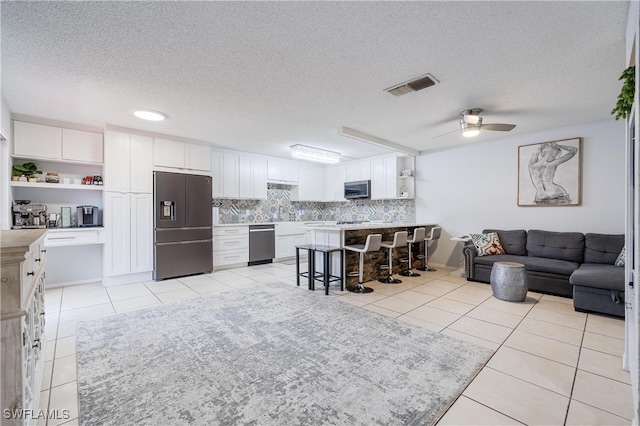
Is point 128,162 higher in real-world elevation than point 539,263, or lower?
higher

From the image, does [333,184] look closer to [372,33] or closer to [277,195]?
[277,195]

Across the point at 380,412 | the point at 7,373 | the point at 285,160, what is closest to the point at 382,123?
the point at 285,160

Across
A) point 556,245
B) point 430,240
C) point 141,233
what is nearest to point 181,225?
point 141,233

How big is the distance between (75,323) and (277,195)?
479cm

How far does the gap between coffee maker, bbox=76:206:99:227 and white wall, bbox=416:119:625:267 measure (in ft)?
20.4

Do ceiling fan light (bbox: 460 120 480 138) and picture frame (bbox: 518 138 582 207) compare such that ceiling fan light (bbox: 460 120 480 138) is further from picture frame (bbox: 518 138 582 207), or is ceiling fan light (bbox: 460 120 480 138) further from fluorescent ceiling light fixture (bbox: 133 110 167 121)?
fluorescent ceiling light fixture (bbox: 133 110 167 121)

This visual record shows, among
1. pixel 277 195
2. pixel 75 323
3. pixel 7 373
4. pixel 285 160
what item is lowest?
pixel 75 323

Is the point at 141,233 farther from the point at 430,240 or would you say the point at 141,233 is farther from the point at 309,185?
the point at 430,240

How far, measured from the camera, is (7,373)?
122 cm

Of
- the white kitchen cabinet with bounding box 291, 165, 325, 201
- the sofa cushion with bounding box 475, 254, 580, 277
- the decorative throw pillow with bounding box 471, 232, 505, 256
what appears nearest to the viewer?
the sofa cushion with bounding box 475, 254, 580, 277

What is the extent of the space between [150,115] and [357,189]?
178 inches

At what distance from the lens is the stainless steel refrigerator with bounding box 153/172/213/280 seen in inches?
188

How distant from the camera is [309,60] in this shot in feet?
8.18

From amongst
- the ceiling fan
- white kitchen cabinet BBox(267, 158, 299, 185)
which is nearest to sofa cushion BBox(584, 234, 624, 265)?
the ceiling fan
